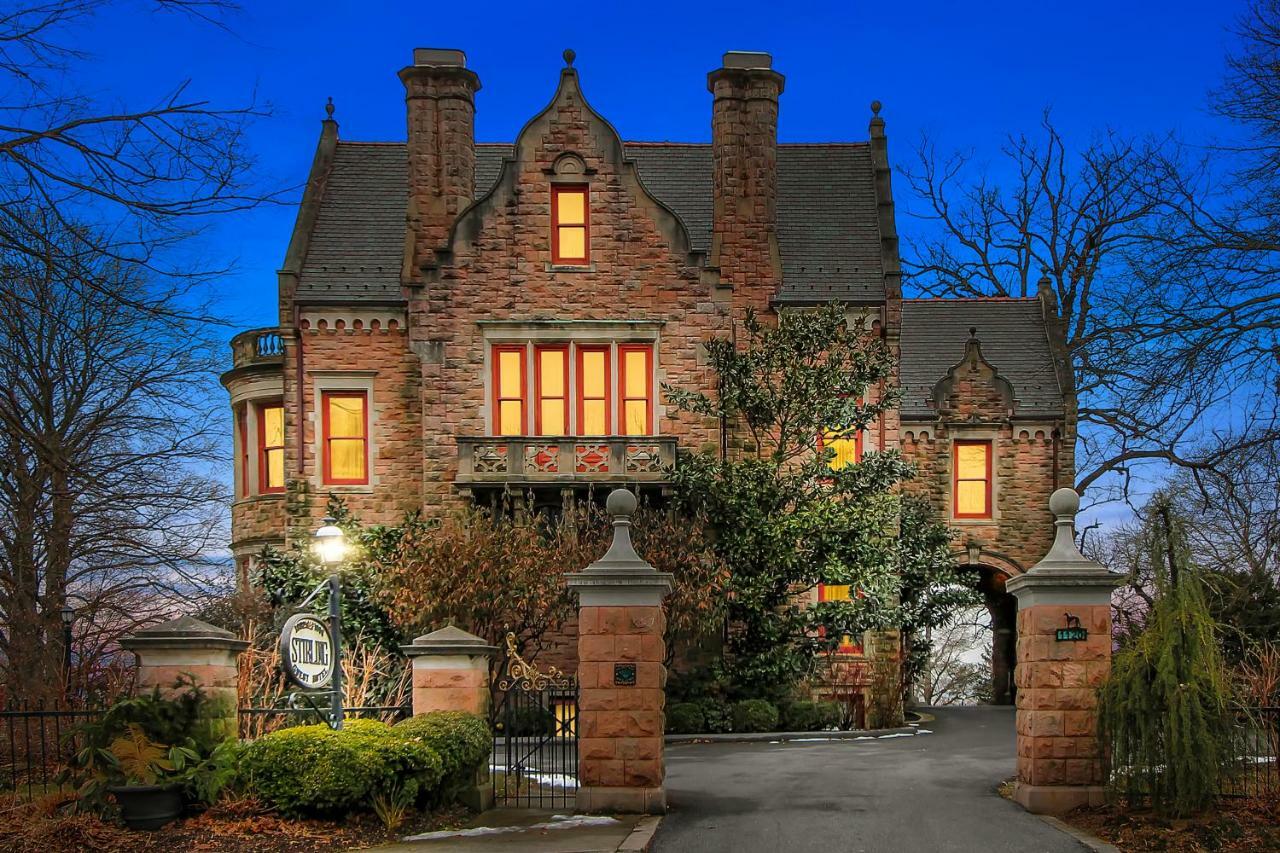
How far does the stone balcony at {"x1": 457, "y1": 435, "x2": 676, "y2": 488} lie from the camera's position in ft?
93.1

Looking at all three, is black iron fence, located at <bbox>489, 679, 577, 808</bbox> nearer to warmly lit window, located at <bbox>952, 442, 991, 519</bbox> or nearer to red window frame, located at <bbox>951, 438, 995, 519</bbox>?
red window frame, located at <bbox>951, 438, 995, 519</bbox>

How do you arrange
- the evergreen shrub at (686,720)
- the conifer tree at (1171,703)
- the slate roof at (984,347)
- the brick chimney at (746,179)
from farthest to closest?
the slate roof at (984,347), the brick chimney at (746,179), the evergreen shrub at (686,720), the conifer tree at (1171,703)

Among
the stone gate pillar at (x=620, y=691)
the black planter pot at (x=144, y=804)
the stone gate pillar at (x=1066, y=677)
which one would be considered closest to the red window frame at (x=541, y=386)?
the stone gate pillar at (x=620, y=691)

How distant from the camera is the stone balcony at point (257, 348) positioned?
31.4 meters

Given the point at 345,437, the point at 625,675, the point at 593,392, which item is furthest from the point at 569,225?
the point at 625,675

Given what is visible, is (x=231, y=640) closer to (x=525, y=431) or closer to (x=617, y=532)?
(x=617, y=532)

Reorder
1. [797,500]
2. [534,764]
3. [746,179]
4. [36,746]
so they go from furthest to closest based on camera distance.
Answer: [746,179]
[797,500]
[36,746]
[534,764]

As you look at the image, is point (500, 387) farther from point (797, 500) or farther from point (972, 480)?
point (972, 480)

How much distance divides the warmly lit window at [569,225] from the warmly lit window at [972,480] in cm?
1046

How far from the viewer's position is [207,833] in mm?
14141

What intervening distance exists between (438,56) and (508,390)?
7.36 m

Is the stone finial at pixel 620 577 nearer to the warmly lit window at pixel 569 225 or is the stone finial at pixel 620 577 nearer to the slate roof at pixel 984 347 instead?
the warmly lit window at pixel 569 225

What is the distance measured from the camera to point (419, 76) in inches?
1208

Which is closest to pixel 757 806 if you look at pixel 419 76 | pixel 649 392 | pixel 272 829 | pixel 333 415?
pixel 272 829
